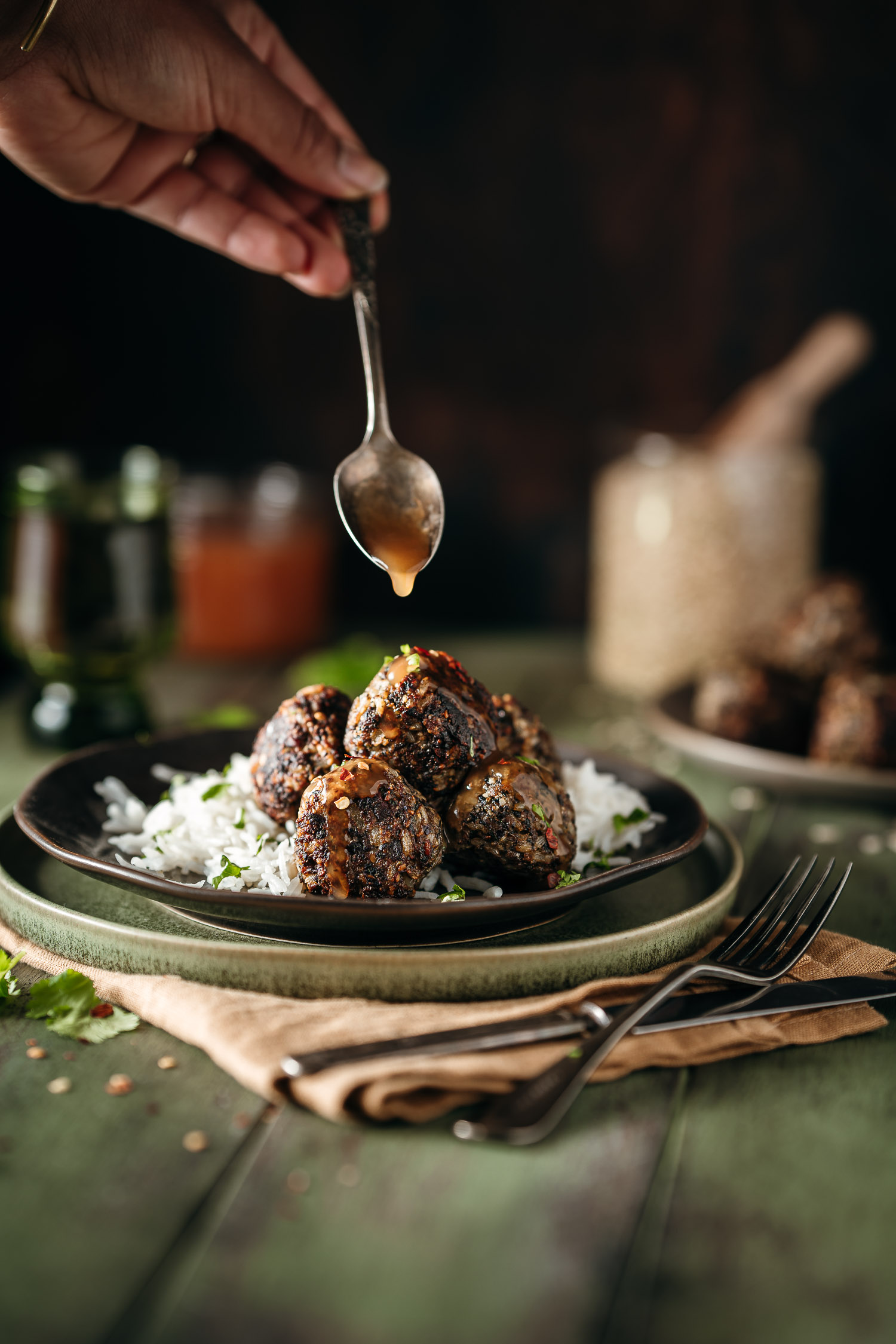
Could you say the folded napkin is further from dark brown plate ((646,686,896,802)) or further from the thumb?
the thumb

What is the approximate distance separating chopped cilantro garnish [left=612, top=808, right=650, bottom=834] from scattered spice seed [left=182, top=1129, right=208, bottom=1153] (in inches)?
27.5

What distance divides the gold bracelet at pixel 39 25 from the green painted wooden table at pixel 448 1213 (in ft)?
4.05

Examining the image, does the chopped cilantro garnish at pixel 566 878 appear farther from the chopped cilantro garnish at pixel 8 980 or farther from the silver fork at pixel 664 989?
the chopped cilantro garnish at pixel 8 980

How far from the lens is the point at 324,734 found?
148 cm

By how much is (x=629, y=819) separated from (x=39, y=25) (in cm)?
129

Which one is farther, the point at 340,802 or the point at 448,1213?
the point at 340,802

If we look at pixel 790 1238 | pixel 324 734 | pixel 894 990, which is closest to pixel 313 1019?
pixel 324 734

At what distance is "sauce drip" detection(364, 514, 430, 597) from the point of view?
167 cm

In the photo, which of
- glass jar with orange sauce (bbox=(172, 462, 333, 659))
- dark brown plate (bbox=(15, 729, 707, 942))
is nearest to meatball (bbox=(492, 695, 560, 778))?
dark brown plate (bbox=(15, 729, 707, 942))

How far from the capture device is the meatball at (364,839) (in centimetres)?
130

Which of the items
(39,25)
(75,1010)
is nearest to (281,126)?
(39,25)

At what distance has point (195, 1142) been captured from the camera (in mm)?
1089

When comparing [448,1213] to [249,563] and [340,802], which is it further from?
[249,563]

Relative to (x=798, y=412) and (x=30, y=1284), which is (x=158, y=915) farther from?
(x=798, y=412)
